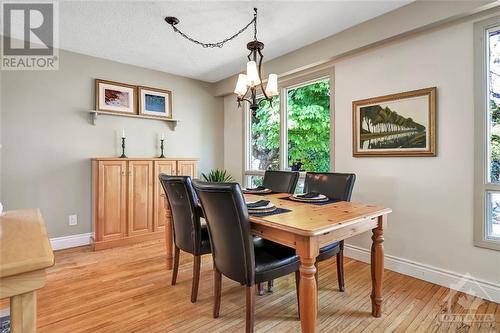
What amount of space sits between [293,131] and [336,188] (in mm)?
1506

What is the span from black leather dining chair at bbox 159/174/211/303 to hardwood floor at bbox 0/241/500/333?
0.97 feet

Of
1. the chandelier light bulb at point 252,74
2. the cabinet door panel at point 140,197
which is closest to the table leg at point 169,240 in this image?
the cabinet door panel at point 140,197

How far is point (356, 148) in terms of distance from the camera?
9.73 ft

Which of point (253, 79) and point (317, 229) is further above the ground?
point (253, 79)

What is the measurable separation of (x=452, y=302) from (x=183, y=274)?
229 centimetres

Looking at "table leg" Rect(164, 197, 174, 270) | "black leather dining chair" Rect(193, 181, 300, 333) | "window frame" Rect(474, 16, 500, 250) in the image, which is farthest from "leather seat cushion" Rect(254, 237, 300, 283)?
"window frame" Rect(474, 16, 500, 250)

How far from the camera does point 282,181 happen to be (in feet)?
9.59

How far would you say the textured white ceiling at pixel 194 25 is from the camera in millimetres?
2396

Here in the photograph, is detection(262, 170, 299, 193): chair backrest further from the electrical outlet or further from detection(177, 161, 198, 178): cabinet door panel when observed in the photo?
the electrical outlet

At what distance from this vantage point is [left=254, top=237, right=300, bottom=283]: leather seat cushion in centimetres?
161

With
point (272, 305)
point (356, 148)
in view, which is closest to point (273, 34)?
point (356, 148)

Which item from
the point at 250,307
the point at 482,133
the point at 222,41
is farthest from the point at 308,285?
the point at 222,41

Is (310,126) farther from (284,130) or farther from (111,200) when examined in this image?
(111,200)

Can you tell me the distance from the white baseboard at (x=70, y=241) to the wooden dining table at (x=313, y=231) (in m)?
2.82
